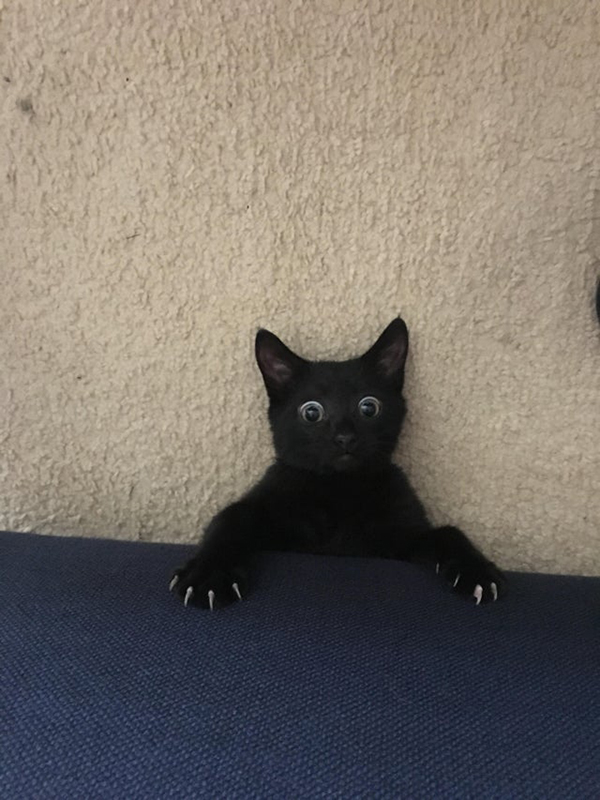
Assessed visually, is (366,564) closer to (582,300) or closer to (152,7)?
(582,300)

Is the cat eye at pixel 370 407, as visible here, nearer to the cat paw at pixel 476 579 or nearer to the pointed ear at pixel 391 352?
the pointed ear at pixel 391 352

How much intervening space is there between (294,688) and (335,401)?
18.7 inches

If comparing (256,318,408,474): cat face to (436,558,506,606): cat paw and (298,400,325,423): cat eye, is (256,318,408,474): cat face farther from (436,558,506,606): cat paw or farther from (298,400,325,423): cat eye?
(436,558,506,606): cat paw

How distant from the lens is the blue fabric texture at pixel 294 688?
0.52 meters

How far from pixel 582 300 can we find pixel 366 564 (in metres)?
0.51

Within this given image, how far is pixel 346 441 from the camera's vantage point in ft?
3.15

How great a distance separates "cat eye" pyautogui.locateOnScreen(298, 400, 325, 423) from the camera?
1012mm

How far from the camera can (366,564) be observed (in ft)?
2.88

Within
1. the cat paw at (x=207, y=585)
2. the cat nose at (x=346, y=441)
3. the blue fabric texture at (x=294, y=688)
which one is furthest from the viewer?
the cat nose at (x=346, y=441)

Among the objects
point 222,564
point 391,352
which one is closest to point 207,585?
point 222,564

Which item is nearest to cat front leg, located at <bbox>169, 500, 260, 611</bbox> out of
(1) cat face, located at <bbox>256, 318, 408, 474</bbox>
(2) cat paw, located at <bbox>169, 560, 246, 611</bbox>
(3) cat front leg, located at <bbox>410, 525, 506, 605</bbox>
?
(2) cat paw, located at <bbox>169, 560, 246, 611</bbox>

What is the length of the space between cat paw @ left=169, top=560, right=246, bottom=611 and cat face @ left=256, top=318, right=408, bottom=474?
0.80ft

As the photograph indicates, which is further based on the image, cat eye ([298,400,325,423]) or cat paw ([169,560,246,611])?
cat eye ([298,400,325,423])

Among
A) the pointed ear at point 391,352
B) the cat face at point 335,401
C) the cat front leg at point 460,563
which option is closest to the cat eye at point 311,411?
the cat face at point 335,401
